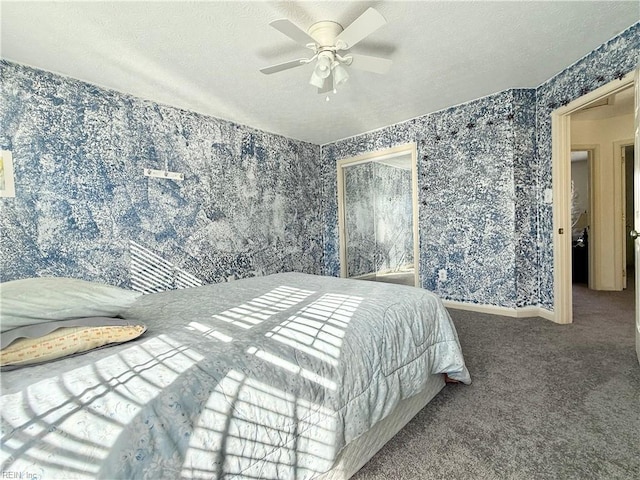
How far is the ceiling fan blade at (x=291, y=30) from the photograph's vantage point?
1.69 metres

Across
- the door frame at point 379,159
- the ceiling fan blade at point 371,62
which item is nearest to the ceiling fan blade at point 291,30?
the ceiling fan blade at point 371,62

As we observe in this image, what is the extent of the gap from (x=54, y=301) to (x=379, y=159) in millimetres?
4248

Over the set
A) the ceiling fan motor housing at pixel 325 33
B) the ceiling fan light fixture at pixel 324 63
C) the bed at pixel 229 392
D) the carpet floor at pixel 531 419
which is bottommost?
the carpet floor at pixel 531 419

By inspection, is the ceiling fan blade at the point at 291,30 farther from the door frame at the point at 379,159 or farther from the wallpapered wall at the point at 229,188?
the door frame at the point at 379,159

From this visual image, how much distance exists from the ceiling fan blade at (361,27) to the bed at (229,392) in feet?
5.11

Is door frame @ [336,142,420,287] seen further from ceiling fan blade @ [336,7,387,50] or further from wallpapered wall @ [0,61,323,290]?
ceiling fan blade @ [336,7,387,50]

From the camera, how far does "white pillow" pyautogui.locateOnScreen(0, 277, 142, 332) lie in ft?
2.96

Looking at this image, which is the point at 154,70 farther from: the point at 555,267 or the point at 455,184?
the point at 555,267

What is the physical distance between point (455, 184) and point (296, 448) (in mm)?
3516

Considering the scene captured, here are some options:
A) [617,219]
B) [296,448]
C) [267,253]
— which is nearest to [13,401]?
[296,448]

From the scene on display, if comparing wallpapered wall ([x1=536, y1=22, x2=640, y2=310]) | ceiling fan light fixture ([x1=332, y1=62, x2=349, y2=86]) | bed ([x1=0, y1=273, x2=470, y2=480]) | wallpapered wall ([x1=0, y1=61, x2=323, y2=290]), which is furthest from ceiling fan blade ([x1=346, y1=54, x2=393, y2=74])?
wallpapered wall ([x1=0, y1=61, x2=323, y2=290])

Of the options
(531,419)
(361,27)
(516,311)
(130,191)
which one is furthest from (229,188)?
(516,311)

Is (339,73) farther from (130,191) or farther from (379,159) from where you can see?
(379,159)

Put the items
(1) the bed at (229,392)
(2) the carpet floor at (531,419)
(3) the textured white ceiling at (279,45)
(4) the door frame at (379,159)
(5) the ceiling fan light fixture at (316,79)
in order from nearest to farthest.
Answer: (1) the bed at (229,392)
(2) the carpet floor at (531,419)
(3) the textured white ceiling at (279,45)
(5) the ceiling fan light fixture at (316,79)
(4) the door frame at (379,159)
